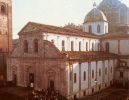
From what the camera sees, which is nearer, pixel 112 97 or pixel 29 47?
pixel 112 97

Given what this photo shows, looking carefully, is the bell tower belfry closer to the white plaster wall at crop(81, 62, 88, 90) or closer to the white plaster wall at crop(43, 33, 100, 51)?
the white plaster wall at crop(43, 33, 100, 51)

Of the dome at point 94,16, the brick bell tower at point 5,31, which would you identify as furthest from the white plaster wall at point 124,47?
the brick bell tower at point 5,31

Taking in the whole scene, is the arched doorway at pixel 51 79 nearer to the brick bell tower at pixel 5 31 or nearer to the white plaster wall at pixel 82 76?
the white plaster wall at pixel 82 76

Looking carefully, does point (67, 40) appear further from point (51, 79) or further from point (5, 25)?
point (5, 25)

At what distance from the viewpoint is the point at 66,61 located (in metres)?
26.6

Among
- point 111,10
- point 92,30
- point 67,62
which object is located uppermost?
point 111,10

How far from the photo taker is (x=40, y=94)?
27125mm

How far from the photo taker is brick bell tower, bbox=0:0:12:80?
129 ft

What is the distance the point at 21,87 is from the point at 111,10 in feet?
120

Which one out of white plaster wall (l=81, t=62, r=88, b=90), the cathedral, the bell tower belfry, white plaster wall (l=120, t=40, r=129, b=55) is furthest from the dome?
white plaster wall (l=81, t=62, r=88, b=90)

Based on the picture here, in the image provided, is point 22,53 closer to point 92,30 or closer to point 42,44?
point 42,44

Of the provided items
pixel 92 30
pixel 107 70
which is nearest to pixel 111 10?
pixel 92 30

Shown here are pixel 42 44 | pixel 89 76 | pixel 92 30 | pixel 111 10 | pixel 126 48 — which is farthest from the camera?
pixel 111 10

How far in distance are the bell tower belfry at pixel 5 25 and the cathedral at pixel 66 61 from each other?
17.7 feet
